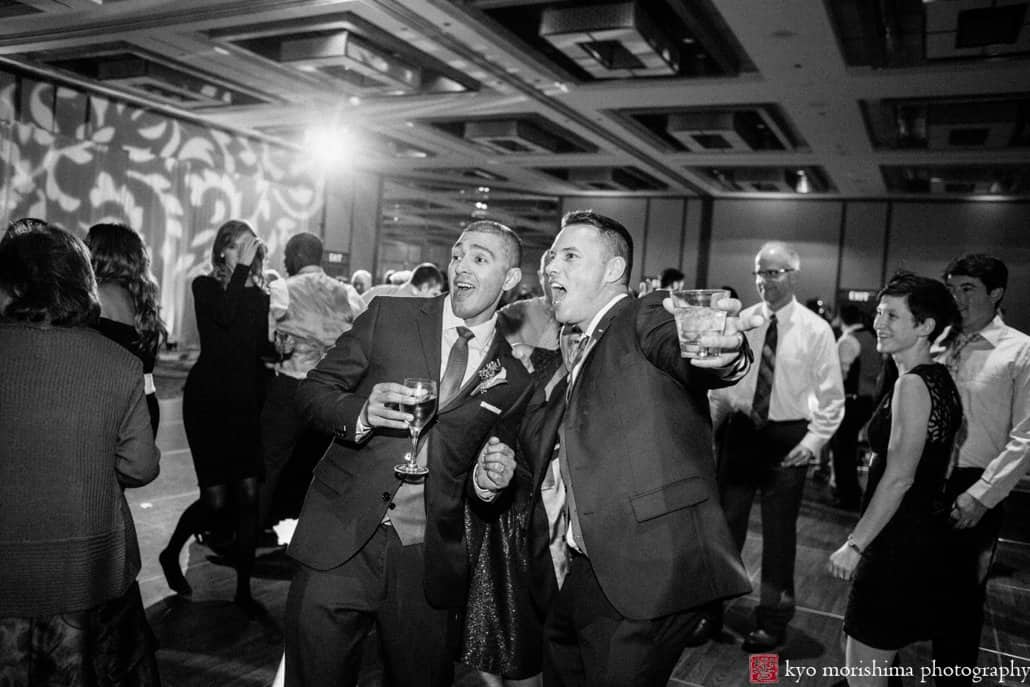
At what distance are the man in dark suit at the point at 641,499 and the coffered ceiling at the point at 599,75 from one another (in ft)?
15.2

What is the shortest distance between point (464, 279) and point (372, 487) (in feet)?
2.05

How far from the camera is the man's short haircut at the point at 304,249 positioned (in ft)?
14.0

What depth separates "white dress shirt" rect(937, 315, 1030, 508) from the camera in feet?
9.81

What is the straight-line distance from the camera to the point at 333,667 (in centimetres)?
198

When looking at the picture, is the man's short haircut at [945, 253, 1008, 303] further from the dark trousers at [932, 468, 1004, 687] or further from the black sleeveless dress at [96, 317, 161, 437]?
the black sleeveless dress at [96, 317, 161, 437]

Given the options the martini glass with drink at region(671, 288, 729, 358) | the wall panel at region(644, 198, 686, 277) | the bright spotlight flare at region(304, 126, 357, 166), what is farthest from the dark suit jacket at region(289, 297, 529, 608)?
the wall panel at region(644, 198, 686, 277)

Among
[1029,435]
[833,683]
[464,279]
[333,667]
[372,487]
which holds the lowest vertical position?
[833,683]

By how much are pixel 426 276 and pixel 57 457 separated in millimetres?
4182

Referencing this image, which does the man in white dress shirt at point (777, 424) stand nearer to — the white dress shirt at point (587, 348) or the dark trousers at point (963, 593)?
the dark trousers at point (963, 593)

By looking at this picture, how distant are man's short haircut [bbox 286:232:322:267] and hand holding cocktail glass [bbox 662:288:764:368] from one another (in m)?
3.18

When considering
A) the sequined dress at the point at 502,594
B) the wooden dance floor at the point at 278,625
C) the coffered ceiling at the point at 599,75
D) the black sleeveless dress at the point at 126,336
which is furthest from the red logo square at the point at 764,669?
the coffered ceiling at the point at 599,75

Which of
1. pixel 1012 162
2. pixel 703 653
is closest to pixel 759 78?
pixel 1012 162

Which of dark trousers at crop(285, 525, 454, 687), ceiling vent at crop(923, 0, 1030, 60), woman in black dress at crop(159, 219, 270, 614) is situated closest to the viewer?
dark trousers at crop(285, 525, 454, 687)

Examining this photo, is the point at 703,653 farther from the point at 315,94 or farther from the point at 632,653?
the point at 315,94
